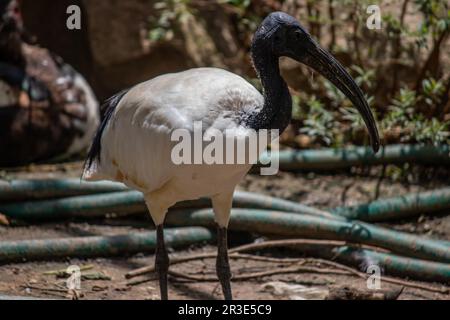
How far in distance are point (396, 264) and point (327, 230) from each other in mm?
526

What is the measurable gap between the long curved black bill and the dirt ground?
941 millimetres

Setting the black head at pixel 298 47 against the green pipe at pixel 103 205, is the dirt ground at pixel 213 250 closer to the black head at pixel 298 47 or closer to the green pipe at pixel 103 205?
the green pipe at pixel 103 205

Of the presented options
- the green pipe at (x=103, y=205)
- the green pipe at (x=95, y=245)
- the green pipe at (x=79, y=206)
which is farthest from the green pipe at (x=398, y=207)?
the green pipe at (x=79, y=206)

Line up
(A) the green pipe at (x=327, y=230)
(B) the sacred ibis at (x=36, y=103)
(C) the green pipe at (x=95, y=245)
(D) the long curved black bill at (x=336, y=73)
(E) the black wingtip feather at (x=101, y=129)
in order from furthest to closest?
1. (B) the sacred ibis at (x=36, y=103)
2. (A) the green pipe at (x=327, y=230)
3. (C) the green pipe at (x=95, y=245)
4. (E) the black wingtip feather at (x=101, y=129)
5. (D) the long curved black bill at (x=336, y=73)

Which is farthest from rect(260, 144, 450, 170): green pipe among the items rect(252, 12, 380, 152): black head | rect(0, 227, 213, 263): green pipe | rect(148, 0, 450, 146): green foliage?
rect(252, 12, 380, 152): black head

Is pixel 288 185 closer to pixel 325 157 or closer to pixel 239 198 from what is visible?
pixel 325 157

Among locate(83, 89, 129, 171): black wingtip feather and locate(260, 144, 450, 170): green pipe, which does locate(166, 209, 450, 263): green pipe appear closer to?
locate(260, 144, 450, 170): green pipe

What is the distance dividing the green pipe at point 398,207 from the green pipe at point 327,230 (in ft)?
1.10

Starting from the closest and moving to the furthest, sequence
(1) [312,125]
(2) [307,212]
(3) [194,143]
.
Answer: (3) [194,143] < (2) [307,212] < (1) [312,125]

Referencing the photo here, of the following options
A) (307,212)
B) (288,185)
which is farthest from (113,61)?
(307,212)

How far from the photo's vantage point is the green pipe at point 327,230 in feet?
19.8

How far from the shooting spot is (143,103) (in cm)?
502

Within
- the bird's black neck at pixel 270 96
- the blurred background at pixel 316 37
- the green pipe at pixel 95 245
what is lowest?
the green pipe at pixel 95 245
